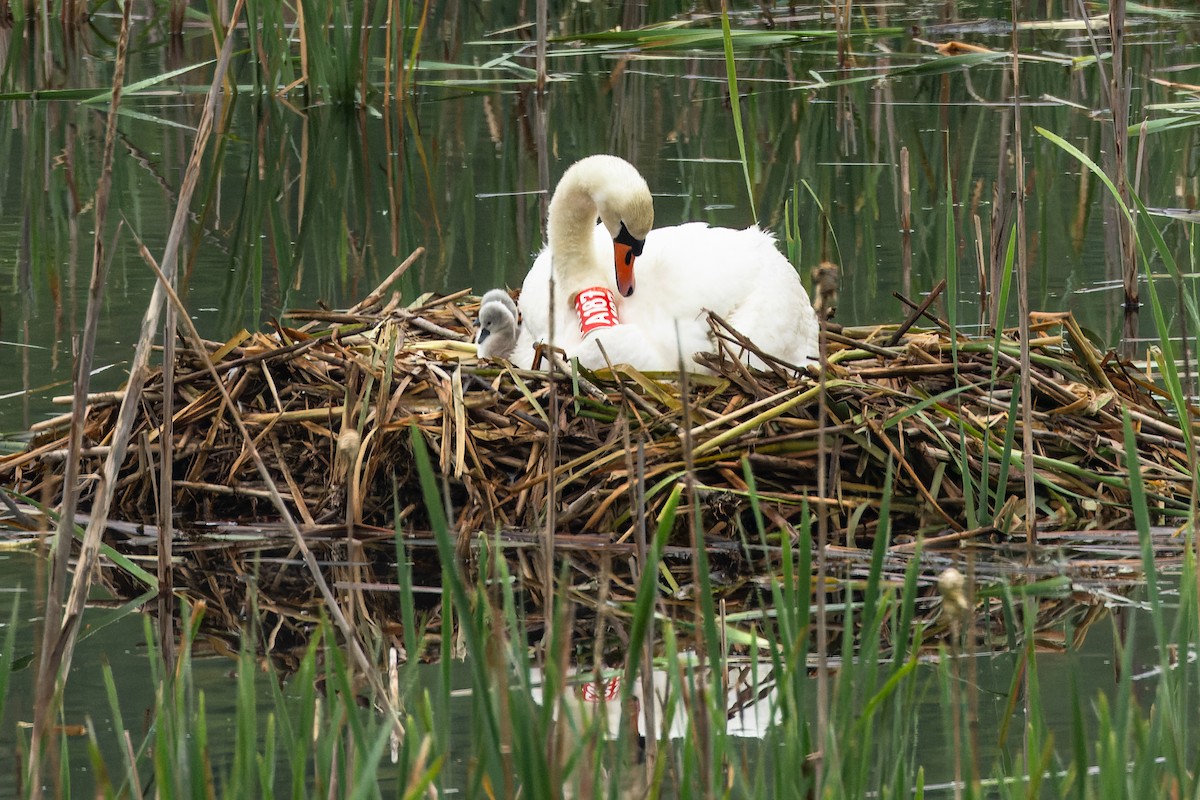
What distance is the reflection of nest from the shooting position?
4.38 meters

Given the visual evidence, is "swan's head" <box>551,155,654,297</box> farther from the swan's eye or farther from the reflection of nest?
the reflection of nest

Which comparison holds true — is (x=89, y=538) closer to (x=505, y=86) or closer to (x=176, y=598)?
(x=176, y=598)

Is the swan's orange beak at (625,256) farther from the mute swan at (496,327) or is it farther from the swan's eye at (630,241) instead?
the mute swan at (496,327)

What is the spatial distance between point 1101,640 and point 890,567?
→ 59cm

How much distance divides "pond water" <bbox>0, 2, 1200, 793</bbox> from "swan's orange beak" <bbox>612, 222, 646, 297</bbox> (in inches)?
14.2

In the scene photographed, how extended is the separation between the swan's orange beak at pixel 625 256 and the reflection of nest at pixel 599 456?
1.39 feet

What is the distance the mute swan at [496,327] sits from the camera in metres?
5.34

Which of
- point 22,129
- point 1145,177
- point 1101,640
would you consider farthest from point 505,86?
point 1101,640

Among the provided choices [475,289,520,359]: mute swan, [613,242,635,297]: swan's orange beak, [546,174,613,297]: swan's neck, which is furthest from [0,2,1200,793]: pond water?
[475,289,520,359]: mute swan

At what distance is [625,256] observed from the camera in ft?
17.8

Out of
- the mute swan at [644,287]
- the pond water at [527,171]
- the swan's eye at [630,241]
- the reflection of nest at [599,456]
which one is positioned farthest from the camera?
the pond water at [527,171]

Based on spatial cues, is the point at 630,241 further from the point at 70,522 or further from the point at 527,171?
the point at 527,171

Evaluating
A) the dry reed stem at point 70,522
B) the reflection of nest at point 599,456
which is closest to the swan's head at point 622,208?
the reflection of nest at point 599,456

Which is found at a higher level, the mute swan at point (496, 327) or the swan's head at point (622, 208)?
the swan's head at point (622, 208)
